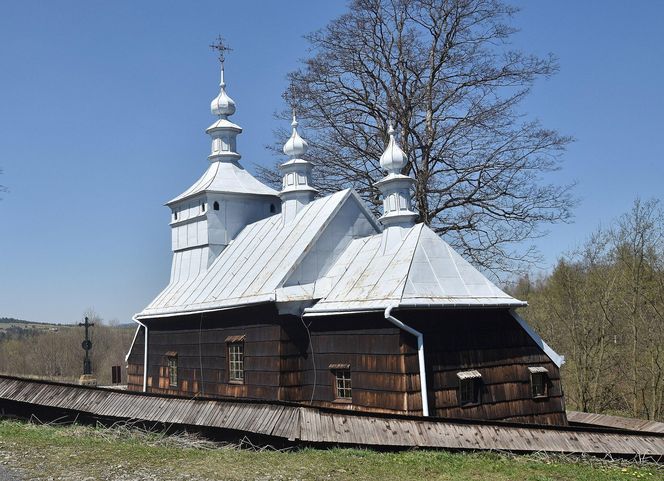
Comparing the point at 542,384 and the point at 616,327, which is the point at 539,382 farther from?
the point at 616,327

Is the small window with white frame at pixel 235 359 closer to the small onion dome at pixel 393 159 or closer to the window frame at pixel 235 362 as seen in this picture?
the window frame at pixel 235 362

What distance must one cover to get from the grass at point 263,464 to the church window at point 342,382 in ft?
11.8

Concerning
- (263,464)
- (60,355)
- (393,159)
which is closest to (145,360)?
(393,159)

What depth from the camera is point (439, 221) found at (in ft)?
77.3

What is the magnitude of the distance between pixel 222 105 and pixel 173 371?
10546 millimetres

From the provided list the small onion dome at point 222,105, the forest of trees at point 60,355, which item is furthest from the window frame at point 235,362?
the forest of trees at point 60,355

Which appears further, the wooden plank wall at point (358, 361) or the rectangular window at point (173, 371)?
the rectangular window at point (173, 371)

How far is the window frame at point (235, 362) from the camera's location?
1895cm

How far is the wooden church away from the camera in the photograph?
15250mm

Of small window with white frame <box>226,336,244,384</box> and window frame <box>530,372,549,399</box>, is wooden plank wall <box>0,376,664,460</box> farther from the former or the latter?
small window with white frame <box>226,336,244,384</box>

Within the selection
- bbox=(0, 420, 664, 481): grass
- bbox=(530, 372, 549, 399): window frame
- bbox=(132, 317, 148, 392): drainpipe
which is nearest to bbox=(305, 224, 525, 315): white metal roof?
bbox=(530, 372, 549, 399): window frame

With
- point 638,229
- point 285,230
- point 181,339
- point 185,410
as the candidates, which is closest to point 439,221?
point 285,230

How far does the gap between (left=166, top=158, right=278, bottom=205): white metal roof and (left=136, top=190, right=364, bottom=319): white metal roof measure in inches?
66.6

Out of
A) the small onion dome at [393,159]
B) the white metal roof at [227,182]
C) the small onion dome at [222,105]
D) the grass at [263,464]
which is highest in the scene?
the small onion dome at [222,105]
